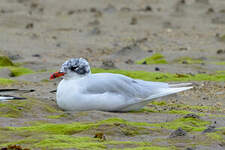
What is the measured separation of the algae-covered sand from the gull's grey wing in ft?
0.85

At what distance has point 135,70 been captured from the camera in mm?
11125

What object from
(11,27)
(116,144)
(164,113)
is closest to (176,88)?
(164,113)

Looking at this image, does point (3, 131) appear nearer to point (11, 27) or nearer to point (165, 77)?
point (165, 77)

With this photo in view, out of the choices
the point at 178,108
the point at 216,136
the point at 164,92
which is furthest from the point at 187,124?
the point at 178,108

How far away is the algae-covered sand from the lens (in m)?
5.44

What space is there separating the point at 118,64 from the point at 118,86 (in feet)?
16.2

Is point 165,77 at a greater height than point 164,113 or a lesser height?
greater

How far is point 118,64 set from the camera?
11.9 m

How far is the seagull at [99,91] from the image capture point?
6.73 metres

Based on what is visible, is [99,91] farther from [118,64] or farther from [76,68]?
[118,64]

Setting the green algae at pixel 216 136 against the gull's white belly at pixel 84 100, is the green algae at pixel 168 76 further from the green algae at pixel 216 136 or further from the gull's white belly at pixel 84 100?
the green algae at pixel 216 136

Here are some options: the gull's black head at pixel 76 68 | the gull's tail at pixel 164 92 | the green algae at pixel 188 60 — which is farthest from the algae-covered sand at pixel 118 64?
the gull's black head at pixel 76 68

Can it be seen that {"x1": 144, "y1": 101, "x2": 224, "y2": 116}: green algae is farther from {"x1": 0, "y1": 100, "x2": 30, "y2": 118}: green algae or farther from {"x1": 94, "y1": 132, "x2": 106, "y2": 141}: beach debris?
{"x1": 94, "y1": 132, "x2": 106, "y2": 141}: beach debris

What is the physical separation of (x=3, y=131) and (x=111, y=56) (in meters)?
8.20
